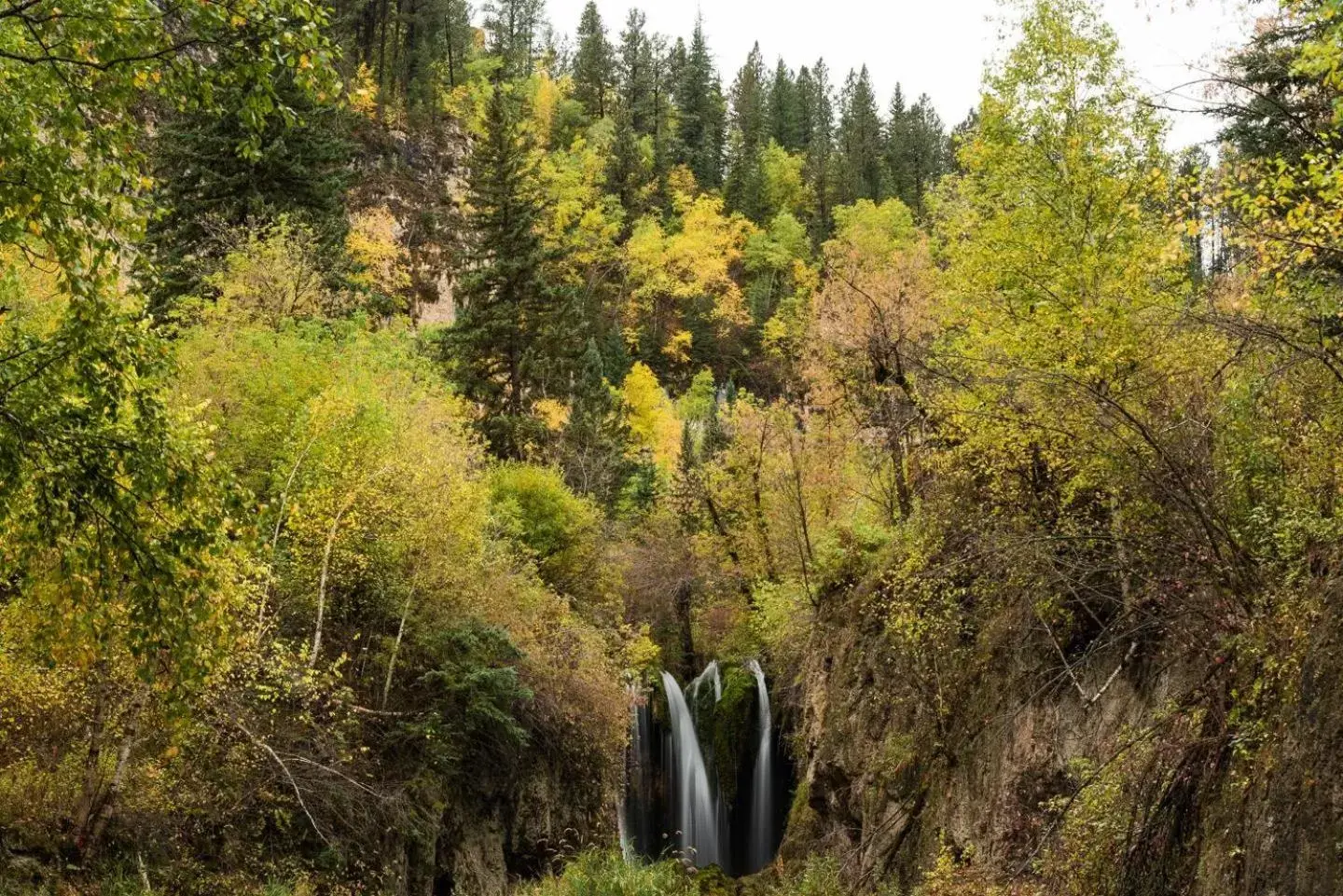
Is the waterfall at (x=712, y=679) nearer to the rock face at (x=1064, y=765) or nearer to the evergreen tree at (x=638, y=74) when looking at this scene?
the rock face at (x=1064, y=765)

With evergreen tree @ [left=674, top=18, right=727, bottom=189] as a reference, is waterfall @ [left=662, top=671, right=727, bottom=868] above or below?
below

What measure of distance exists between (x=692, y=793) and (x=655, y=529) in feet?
30.5

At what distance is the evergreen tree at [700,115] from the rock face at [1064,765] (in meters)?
60.1

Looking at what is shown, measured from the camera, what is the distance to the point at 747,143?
250ft

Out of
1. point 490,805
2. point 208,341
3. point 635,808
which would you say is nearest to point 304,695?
point 490,805

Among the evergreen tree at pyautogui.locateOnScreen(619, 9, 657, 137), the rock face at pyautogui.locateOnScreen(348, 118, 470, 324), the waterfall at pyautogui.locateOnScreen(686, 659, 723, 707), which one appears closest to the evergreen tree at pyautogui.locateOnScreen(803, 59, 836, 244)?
the evergreen tree at pyautogui.locateOnScreen(619, 9, 657, 137)

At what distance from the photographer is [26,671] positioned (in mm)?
10430

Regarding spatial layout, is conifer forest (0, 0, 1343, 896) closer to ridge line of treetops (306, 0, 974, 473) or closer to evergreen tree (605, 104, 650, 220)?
ridge line of treetops (306, 0, 974, 473)

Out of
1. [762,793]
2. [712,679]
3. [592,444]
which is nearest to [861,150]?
[592,444]

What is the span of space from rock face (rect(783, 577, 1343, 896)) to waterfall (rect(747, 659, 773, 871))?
819cm

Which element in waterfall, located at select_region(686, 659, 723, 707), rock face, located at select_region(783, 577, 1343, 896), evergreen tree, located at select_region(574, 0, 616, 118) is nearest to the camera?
rock face, located at select_region(783, 577, 1343, 896)

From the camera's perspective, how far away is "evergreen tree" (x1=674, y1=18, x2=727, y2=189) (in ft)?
244

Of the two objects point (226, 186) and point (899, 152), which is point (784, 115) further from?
point (226, 186)

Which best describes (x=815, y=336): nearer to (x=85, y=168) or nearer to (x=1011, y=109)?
(x=1011, y=109)
